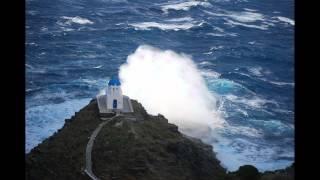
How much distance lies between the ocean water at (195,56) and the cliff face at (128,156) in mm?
3271

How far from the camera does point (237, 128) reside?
37.0 metres

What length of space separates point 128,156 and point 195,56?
28.9 m

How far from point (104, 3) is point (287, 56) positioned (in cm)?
2929

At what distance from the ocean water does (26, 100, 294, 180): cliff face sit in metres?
3.27

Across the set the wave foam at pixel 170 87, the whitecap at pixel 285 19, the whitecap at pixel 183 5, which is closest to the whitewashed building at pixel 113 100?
the wave foam at pixel 170 87

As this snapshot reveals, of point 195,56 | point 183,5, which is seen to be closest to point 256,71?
point 195,56

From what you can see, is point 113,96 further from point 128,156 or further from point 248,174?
point 248,174

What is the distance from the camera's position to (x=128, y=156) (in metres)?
27.3

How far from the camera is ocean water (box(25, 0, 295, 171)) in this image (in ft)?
119

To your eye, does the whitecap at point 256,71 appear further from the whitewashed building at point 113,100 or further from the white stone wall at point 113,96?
the white stone wall at point 113,96

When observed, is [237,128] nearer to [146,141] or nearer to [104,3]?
[146,141]

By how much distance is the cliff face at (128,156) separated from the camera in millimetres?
26250
